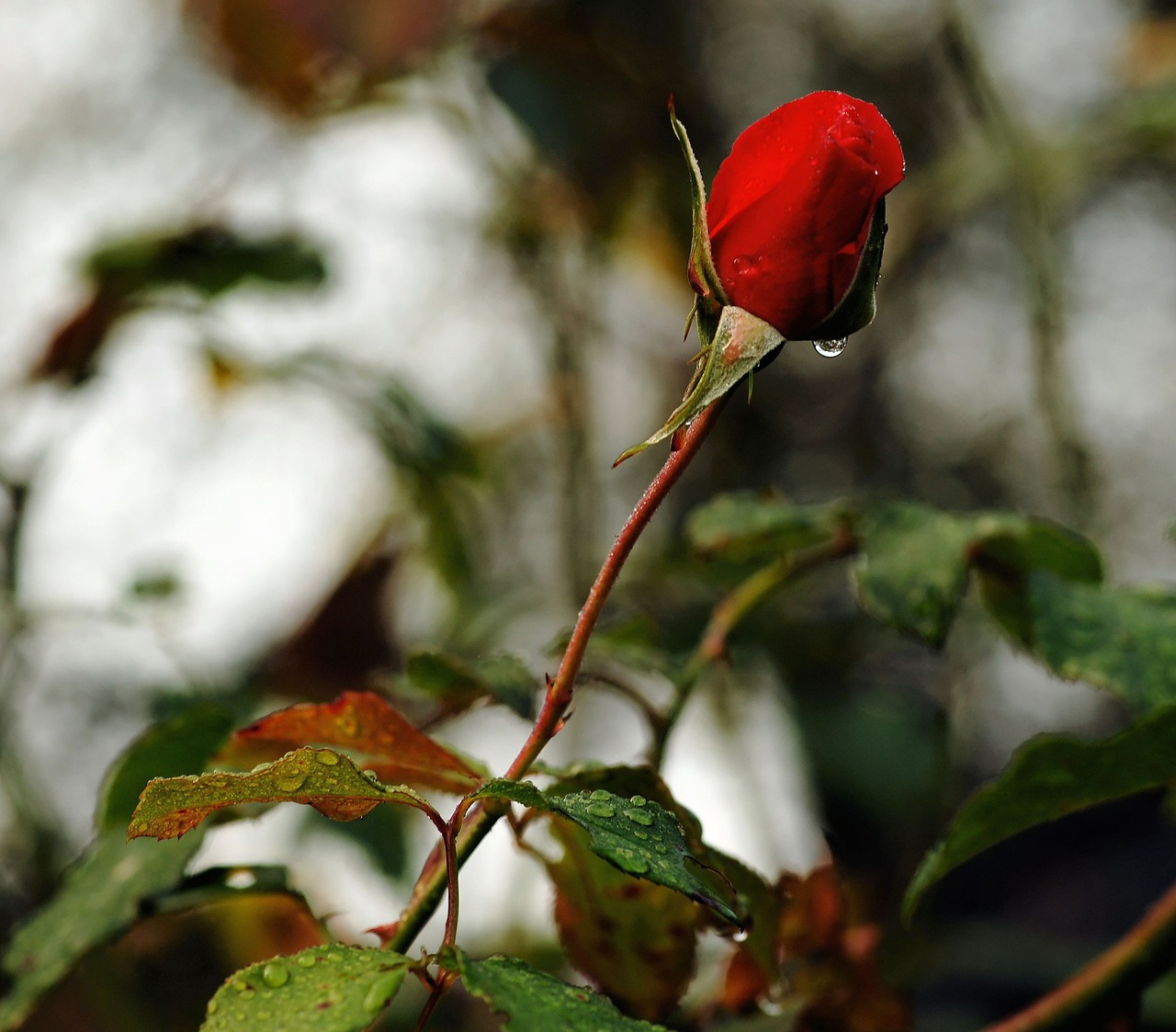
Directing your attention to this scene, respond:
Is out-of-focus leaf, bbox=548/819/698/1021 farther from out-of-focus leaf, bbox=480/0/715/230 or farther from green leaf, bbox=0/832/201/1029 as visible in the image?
out-of-focus leaf, bbox=480/0/715/230

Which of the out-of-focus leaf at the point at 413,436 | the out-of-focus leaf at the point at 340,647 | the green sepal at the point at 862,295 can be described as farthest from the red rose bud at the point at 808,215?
the out-of-focus leaf at the point at 340,647

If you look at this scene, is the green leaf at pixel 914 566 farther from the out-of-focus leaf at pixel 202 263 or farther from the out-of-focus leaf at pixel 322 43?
the out-of-focus leaf at pixel 322 43

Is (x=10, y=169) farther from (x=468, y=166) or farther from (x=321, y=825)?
(x=321, y=825)

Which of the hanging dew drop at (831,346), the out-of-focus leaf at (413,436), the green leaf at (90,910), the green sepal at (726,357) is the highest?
the green sepal at (726,357)

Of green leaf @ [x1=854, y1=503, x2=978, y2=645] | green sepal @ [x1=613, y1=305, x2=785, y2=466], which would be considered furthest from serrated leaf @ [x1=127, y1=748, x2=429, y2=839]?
green leaf @ [x1=854, y1=503, x2=978, y2=645]

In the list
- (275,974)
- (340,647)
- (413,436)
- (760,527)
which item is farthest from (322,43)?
(275,974)

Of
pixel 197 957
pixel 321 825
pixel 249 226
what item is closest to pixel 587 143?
pixel 249 226

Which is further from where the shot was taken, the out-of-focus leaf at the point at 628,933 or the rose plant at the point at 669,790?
the out-of-focus leaf at the point at 628,933
